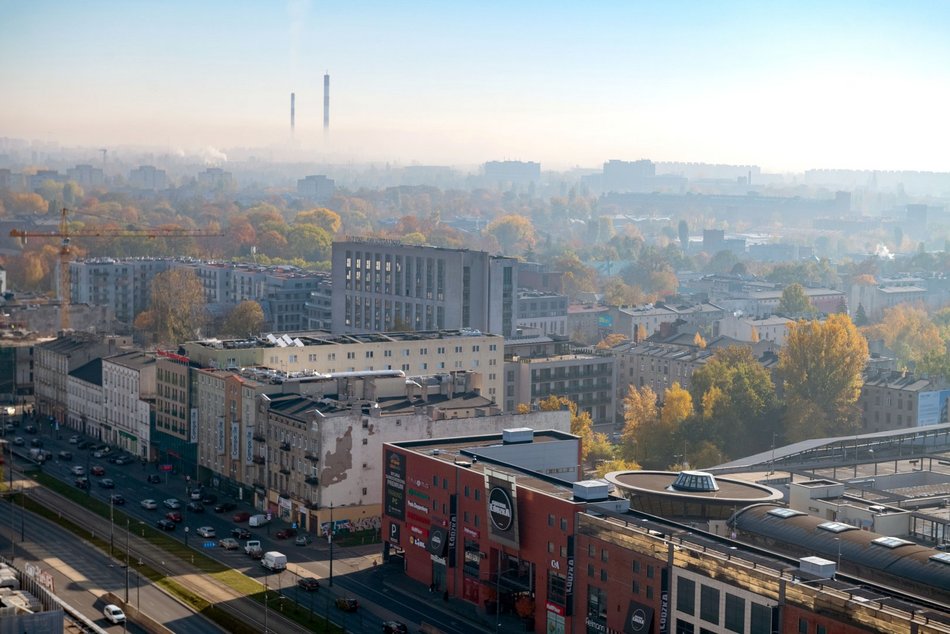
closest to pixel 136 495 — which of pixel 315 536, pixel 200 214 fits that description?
pixel 315 536

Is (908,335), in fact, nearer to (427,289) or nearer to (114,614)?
(427,289)

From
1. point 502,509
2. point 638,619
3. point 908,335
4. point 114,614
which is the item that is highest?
point 502,509

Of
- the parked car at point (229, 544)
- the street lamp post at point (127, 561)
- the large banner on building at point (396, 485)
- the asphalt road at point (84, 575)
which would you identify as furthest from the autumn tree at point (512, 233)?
the large banner on building at point (396, 485)

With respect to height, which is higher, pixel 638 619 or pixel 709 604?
pixel 709 604

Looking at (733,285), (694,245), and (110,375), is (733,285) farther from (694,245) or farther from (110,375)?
(694,245)

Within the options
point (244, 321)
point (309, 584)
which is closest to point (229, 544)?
point (309, 584)

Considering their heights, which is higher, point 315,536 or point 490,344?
point 490,344

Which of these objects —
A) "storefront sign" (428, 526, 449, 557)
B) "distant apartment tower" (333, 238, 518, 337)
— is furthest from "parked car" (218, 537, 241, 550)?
"distant apartment tower" (333, 238, 518, 337)
